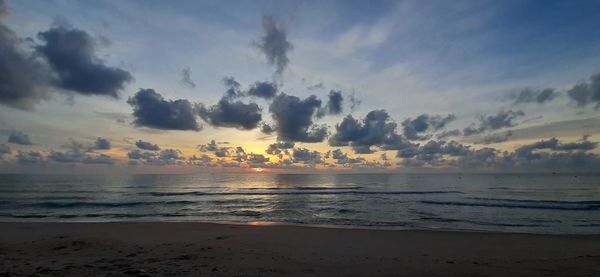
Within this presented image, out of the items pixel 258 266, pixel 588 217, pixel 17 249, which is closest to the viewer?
pixel 258 266

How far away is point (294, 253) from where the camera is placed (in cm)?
1269

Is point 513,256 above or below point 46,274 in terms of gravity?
below

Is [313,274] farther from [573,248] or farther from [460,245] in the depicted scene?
[573,248]

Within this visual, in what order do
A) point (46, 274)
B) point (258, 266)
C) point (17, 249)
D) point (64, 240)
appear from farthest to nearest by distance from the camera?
point (64, 240)
point (17, 249)
point (258, 266)
point (46, 274)

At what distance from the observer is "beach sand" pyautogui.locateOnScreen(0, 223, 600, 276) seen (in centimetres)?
993

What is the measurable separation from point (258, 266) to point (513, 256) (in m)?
10.8

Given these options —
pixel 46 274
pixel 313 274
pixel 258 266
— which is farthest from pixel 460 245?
pixel 46 274

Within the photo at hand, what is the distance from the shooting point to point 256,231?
1844 centimetres

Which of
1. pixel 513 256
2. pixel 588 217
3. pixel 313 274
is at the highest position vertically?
pixel 313 274

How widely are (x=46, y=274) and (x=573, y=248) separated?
21.8 metres

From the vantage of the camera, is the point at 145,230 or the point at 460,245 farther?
the point at 145,230

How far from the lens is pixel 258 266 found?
1027 cm

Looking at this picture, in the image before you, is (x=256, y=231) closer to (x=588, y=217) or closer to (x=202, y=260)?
(x=202, y=260)

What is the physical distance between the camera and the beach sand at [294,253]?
32.6ft
